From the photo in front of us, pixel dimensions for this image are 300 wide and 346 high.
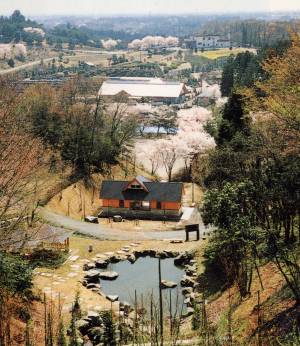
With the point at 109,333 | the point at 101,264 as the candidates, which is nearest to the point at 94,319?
the point at 109,333

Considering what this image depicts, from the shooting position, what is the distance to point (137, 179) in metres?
29.6

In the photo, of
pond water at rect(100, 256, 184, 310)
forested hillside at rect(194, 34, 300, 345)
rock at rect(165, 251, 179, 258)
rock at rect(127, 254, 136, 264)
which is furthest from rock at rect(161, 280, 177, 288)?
rock at rect(165, 251, 179, 258)

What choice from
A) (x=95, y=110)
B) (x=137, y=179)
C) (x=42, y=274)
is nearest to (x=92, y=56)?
(x=95, y=110)

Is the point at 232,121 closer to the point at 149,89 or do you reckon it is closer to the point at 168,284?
the point at 168,284

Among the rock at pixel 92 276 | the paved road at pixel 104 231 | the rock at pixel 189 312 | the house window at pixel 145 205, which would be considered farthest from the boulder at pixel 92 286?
the house window at pixel 145 205

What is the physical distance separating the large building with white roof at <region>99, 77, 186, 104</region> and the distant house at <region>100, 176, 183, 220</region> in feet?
132

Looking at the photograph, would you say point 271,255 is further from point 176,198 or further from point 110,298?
point 176,198

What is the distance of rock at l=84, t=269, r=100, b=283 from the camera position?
1812cm

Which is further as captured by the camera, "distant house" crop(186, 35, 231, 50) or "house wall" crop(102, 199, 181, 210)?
"distant house" crop(186, 35, 231, 50)

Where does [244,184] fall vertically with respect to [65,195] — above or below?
above

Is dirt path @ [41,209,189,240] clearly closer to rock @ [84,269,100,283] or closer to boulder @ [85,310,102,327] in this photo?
rock @ [84,269,100,283]

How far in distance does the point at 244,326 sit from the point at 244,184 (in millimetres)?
4475

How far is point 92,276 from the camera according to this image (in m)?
18.3

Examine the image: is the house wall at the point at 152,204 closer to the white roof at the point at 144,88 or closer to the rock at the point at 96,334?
the rock at the point at 96,334
